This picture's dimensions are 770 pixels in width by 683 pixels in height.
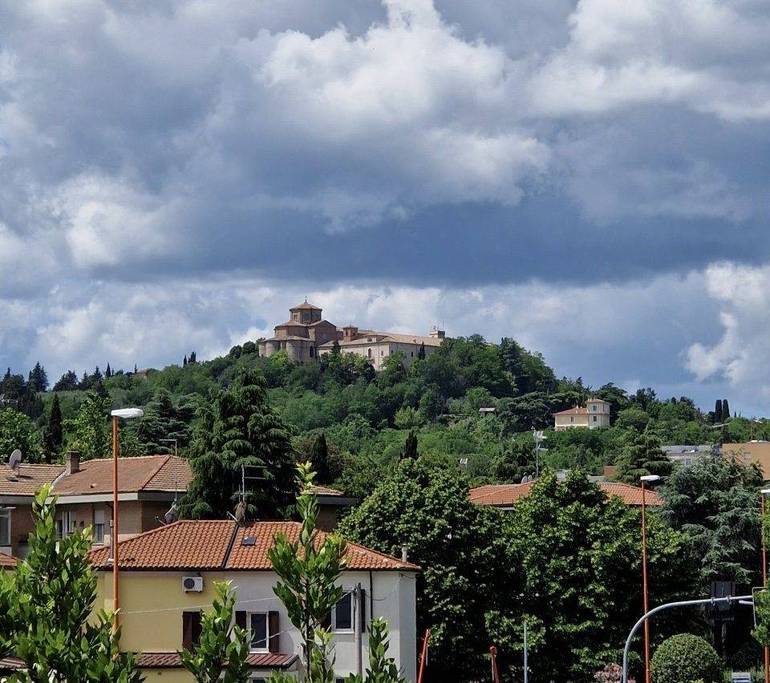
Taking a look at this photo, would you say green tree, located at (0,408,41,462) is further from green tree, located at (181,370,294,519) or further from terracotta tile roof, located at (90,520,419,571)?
terracotta tile roof, located at (90,520,419,571)

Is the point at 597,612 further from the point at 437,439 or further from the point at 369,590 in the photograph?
the point at 437,439

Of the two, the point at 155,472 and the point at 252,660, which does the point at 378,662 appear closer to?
the point at 252,660

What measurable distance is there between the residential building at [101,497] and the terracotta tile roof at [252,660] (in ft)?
59.0

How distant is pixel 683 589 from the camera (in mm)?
59312

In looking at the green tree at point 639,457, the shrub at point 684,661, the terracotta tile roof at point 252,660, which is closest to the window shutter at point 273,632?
the terracotta tile roof at point 252,660

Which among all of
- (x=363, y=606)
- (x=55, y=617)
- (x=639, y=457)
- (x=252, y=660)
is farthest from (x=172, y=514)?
(x=55, y=617)

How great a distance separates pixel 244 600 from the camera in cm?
4541

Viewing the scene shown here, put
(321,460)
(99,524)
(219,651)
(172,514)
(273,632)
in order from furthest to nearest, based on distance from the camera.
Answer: (321,460) < (99,524) < (172,514) < (273,632) < (219,651)

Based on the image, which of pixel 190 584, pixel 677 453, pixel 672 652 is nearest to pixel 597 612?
pixel 672 652

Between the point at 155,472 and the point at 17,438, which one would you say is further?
the point at 17,438

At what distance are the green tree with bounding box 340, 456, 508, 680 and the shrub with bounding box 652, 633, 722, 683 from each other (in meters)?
5.62

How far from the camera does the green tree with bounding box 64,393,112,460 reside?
343 ft

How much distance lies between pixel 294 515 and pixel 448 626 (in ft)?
36.7

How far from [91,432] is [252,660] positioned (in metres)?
67.5
